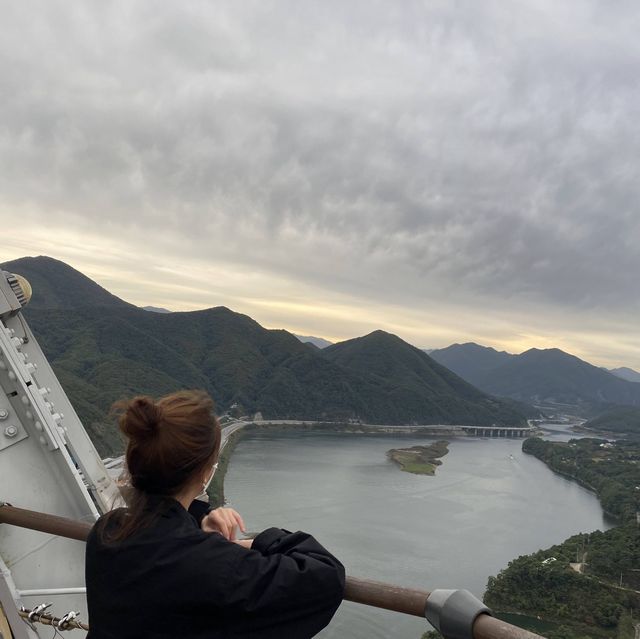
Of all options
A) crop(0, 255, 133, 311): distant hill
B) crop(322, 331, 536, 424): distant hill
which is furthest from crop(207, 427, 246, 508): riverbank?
crop(0, 255, 133, 311): distant hill

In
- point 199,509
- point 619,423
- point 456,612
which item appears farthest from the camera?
point 619,423

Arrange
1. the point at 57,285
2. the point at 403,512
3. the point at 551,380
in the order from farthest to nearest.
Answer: the point at 551,380 < the point at 57,285 < the point at 403,512

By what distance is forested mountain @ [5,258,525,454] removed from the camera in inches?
1941

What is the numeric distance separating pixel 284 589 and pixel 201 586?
11cm

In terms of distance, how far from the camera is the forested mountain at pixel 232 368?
162 feet

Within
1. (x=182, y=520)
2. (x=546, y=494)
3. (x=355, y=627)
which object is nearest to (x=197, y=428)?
(x=182, y=520)

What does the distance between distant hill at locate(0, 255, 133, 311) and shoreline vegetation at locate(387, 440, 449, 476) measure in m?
48.6

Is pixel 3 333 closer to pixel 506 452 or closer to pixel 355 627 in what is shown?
pixel 355 627

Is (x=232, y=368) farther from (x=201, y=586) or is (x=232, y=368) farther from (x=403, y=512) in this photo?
(x=201, y=586)

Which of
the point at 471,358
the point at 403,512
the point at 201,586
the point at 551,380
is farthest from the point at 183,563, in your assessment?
the point at 471,358

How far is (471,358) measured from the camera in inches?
6919

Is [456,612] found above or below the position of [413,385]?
above

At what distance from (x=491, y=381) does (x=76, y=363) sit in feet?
381

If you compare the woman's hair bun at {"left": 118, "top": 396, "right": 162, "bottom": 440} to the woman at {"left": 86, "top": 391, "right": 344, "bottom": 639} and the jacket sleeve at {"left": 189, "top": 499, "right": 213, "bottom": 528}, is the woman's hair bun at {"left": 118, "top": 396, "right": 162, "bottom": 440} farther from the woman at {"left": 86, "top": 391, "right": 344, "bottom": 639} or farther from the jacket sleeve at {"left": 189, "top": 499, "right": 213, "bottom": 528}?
the jacket sleeve at {"left": 189, "top": 499, "right": 213, "bottom": 528}
